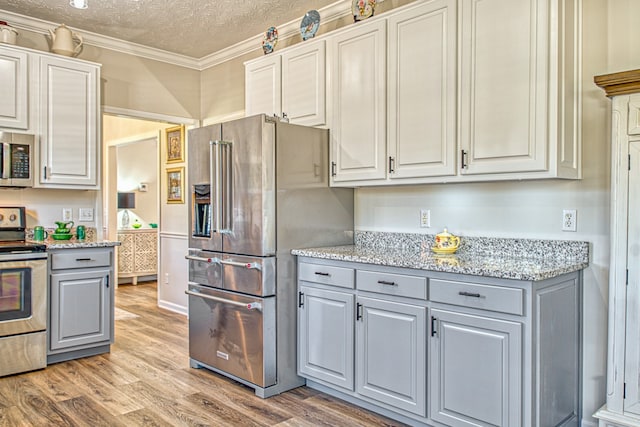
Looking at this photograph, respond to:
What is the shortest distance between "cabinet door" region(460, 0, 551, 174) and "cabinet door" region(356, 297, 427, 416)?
0.87 m

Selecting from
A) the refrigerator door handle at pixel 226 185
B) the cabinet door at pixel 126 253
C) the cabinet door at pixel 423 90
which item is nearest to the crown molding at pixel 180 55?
the cabinet door at pixel 423 90

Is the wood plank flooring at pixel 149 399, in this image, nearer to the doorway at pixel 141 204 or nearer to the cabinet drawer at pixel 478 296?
the cabinet drawer at pixel 478 296

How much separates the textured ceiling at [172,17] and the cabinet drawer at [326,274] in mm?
2078

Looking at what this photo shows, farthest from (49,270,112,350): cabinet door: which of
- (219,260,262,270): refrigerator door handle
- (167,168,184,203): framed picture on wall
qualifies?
(167,168,184,203): framed picture on wall

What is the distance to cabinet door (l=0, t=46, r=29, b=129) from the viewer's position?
366 cm

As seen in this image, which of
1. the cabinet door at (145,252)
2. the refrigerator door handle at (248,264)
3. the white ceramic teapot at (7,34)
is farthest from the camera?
the cabinet door at (145,252)

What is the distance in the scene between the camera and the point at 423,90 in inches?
111

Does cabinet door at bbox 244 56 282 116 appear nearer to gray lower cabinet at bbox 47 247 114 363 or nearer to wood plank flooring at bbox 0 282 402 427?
gray lower cabinet at bbox 47 247 114 363

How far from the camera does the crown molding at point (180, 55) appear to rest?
3.86 metres

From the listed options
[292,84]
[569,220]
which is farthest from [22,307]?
[569,220]

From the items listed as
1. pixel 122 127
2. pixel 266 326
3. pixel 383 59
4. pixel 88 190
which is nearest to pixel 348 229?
pixel 266 326

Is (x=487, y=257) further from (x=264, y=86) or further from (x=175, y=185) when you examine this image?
(x=175, y=185)

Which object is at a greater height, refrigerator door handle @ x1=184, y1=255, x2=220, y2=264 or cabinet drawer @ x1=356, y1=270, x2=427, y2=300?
refrigerator door handle @ x1=184, y1=255, x2=220, y2=264

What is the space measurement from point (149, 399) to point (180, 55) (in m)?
3.46
